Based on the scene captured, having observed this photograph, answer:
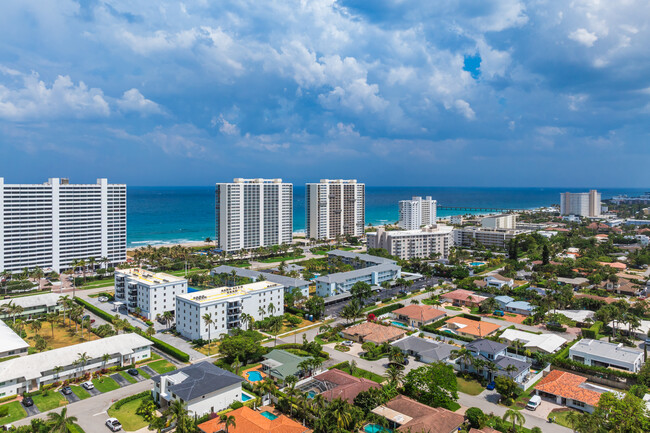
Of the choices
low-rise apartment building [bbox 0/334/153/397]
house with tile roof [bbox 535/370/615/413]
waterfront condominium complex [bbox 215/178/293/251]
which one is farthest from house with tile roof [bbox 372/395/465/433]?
waterfront condominium complex [bbox 215/178/293/251]

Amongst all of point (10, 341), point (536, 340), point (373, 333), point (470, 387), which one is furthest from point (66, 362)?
point (536, 340)

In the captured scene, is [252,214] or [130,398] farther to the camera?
[252,214]

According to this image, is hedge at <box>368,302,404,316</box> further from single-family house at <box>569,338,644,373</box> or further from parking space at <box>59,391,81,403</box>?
parking space at <box>59,391,81,403</box>

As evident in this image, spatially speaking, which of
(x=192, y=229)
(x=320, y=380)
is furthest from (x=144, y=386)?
(x=192, y=229)

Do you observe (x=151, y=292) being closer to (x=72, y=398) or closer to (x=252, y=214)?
(x=72, y=398)

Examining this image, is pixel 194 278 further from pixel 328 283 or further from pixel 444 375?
pixel 444 375

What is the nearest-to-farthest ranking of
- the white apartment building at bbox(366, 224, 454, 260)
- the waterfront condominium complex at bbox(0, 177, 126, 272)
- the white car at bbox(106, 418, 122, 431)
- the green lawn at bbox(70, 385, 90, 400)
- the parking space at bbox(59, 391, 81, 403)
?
the white car at bbox(106, 418, 122, 431) < the parking space at bbox(59, 391, 81, 403) < the green lawn at bbox(70, 385, 90, 400) < the waterfront condominium complex at bbox(0, 177, 126, 272) < the white apartment building at bbox(366, 224, 454, 260)
